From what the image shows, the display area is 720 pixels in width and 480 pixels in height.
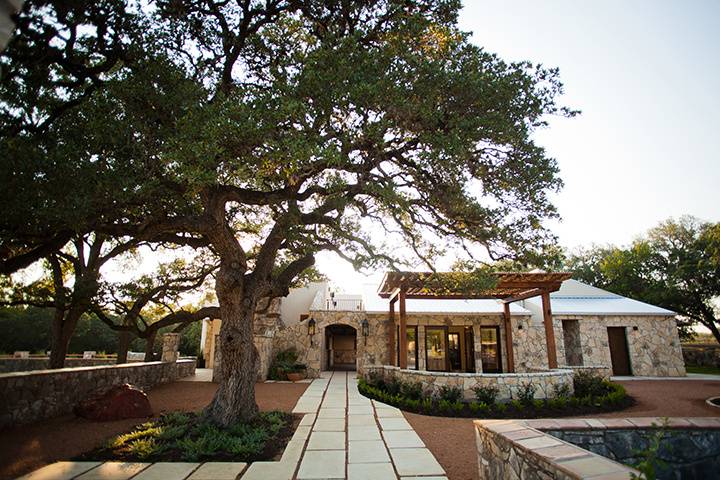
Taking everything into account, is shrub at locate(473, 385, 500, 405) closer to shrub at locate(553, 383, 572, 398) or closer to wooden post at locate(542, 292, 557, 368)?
shrub at locate(553, 383, 572, 398)

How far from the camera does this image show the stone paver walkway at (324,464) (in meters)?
4.25

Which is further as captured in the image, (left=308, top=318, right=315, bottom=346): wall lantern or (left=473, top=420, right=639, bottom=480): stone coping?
(left=308, top=318, right=315, bottom=346): wall lantern

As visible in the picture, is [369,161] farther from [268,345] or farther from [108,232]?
[268,345]

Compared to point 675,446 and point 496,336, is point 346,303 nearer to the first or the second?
point 496,336

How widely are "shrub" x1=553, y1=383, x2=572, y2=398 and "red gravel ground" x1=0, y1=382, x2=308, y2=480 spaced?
6.34m

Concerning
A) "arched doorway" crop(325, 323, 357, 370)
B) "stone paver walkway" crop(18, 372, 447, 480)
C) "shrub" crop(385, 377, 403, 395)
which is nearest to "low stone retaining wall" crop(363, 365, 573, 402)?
"shrub" crop(385, 377, 403, 395)

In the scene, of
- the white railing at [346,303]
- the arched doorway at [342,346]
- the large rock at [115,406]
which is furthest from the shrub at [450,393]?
the white railing at [346,303]

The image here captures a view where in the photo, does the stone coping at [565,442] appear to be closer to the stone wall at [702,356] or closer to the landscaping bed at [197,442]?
the landscaping bed at [197,442]

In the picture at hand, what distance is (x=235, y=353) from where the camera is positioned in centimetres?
643

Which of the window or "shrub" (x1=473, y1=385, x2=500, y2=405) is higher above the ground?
the window

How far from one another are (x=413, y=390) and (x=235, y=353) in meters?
4.55

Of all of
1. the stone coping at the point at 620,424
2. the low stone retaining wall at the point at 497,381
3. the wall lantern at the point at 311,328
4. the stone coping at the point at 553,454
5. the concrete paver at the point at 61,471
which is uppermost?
the wall lantern at the point at 311,328

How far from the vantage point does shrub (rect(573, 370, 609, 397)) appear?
910 centimetres

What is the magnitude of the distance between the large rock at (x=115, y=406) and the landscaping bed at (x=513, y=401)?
5.11m
